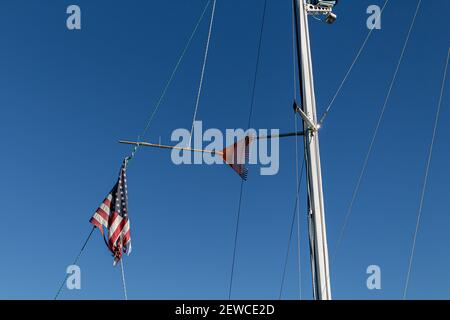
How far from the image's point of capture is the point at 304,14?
14.6 m

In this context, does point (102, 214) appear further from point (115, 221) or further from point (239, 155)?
point (239, 155)

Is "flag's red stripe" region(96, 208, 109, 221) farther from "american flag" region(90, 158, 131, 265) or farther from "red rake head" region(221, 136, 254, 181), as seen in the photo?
"red rake head" region(221, 136, 254, 181)

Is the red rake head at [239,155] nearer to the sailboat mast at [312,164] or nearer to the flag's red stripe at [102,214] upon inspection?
the sailboat mast at [312,164]

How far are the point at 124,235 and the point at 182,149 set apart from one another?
2.80 meters

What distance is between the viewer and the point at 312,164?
1244 centimetres

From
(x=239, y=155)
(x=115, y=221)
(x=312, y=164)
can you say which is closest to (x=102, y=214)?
(x=115, y=221)

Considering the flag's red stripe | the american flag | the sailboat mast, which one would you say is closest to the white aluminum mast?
the sailboat mast

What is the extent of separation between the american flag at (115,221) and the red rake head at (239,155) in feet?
10.6

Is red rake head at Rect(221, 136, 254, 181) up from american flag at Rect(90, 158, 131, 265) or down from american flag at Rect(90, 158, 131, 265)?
up

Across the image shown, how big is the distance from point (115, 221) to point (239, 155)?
4.02m

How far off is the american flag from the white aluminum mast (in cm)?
508

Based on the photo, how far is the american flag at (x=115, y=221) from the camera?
14070 millimetres

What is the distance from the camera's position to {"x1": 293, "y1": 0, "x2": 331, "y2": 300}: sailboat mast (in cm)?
1141
